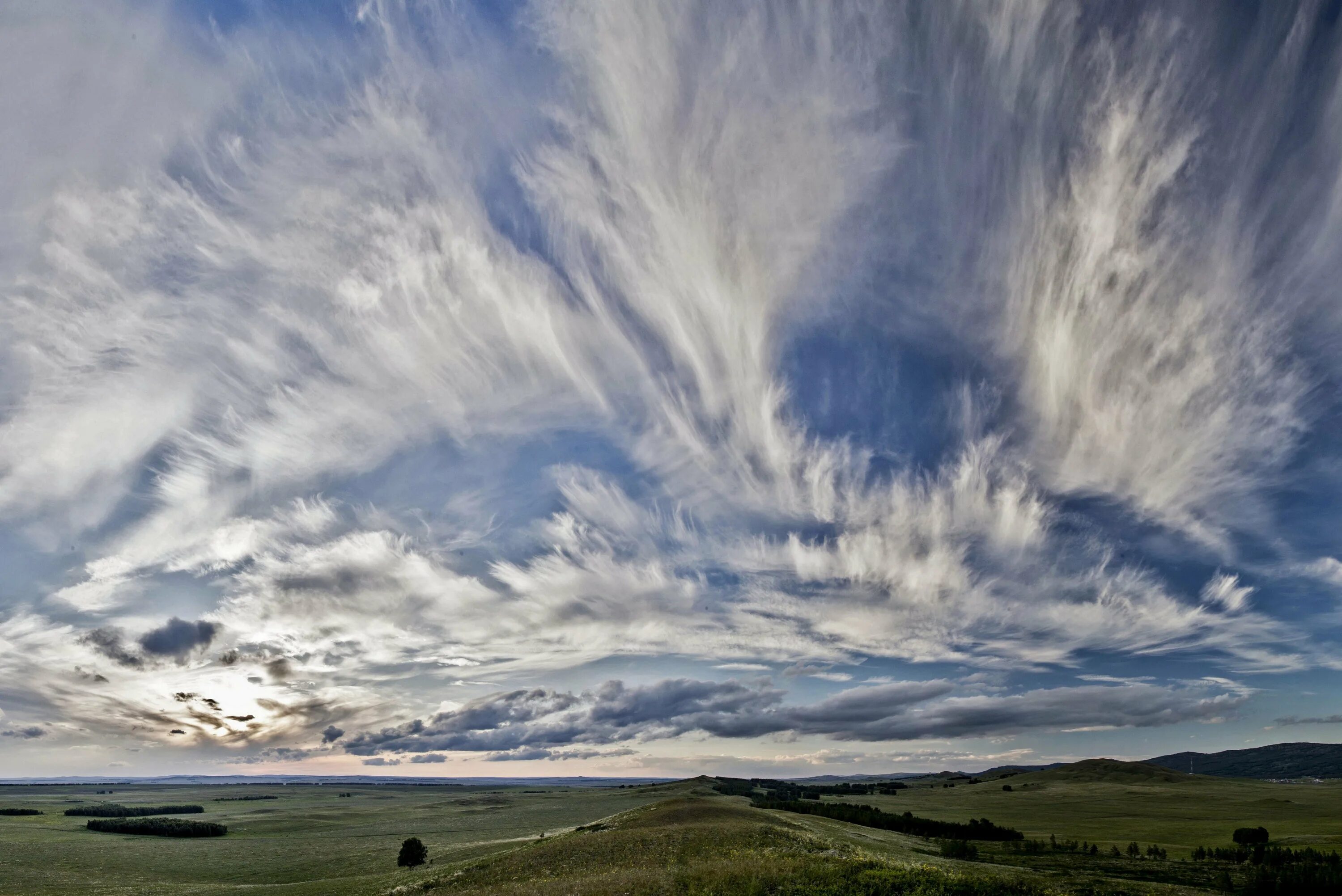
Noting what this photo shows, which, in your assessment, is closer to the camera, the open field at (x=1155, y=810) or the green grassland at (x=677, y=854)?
the green grassland at (x=677, y=854)

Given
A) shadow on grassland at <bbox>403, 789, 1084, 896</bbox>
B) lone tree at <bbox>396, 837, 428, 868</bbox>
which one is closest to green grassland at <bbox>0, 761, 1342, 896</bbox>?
shadow on grassland at <bbox>403, 789, 1084, 896</bbox>

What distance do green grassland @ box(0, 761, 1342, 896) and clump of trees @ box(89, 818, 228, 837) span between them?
14.8ft

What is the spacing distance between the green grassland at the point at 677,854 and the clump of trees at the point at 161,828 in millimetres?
4508

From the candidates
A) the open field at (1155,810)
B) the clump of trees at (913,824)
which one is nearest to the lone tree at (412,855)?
the clump of trees at (913,824)

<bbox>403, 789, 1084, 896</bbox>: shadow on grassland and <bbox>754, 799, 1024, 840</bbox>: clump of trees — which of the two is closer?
<bbox>403, 789, 1084, 896</bbox>: shadow on grassland

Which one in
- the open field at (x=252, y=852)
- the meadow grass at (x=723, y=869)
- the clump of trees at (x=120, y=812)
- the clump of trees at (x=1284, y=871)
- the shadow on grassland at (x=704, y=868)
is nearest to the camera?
the shadow on grassland at (x=704, y=868)

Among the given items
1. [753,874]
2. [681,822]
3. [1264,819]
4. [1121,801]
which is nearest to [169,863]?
[681,822]

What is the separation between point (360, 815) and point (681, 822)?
556 ft

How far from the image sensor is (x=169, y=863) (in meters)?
81.9

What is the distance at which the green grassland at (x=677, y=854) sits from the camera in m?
31.8

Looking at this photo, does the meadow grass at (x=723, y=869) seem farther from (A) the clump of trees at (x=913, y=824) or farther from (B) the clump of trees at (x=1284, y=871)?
(A) the clump of trees at (x=913, y=824)

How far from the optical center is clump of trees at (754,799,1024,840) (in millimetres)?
81625

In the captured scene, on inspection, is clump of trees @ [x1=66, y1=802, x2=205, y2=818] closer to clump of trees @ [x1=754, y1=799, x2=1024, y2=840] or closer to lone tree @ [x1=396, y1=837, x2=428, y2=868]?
lone tree @ [x1=396, y1=837, x2=428, y2=868]

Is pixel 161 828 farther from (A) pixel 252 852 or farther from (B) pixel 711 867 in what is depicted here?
(B) pixel 711 867
